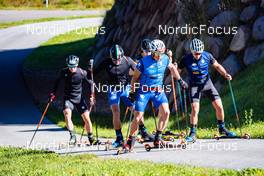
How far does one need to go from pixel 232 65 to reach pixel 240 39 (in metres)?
0.96

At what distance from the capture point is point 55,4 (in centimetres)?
6781

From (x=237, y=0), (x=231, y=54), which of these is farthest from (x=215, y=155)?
(x=237, y=0)

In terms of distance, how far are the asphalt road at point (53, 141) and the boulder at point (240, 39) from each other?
6.41 m

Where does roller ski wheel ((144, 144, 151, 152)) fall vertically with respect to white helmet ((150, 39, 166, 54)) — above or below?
below

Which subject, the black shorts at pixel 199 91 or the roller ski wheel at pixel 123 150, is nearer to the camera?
the roller ski wheel at pixel 123 150

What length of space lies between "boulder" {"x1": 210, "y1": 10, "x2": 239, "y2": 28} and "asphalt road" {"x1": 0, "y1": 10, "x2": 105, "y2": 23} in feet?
117

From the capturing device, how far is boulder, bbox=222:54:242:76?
72.5 ft

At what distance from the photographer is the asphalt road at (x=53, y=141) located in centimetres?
1350

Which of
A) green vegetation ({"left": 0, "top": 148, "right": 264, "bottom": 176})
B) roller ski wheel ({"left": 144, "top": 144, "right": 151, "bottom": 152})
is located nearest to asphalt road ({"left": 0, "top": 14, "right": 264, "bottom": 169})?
roller ski wheel ({"left": 144, "top": 144, "right": 151, "bottom": 152})

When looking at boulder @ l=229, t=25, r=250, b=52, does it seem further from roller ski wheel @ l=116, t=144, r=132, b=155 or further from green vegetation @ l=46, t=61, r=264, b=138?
roller ski wheel @ l=116, t=144, r=132, b=155

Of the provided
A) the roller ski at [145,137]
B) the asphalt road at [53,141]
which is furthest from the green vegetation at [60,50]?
the roller ski at [145,137]

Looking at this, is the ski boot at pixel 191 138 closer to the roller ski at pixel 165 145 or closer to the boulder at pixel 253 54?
the roller ski at pixel 165 145

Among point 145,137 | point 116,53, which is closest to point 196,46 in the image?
point 116,53

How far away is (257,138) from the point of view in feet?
51.0
